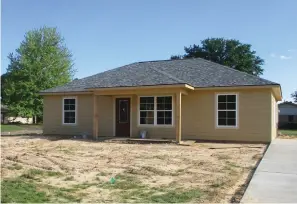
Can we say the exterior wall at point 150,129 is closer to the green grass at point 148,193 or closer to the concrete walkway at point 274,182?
the concrete walkway at point 274,182

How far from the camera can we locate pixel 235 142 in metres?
15.6

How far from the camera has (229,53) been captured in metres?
51.6

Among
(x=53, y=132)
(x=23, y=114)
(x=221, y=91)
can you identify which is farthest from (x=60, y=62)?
(x=221, y=91)

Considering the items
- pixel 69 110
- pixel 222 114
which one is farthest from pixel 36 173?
pixel 69 110

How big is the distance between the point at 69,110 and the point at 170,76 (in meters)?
6.72

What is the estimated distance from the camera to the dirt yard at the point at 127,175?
615 centimetres

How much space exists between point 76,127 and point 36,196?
45.0 ft

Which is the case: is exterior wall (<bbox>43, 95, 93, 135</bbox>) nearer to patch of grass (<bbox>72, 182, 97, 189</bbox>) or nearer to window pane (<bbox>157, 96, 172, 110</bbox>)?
window pane (<bbox>157, 96, 172, 110</bbox>)

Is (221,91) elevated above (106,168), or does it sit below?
above

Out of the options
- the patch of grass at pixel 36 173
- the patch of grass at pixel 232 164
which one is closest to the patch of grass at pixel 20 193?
the patch of grass at pixel 36 173

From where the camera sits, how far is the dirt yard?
6.15 m

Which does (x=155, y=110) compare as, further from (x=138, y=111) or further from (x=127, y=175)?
(x=127, y=175)

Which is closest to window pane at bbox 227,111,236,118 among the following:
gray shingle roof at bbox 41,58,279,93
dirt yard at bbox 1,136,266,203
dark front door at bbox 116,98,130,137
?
gray shingle roof at bbox 41,58,279,93

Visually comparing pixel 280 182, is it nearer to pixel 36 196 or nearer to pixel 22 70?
pixel 36 196
